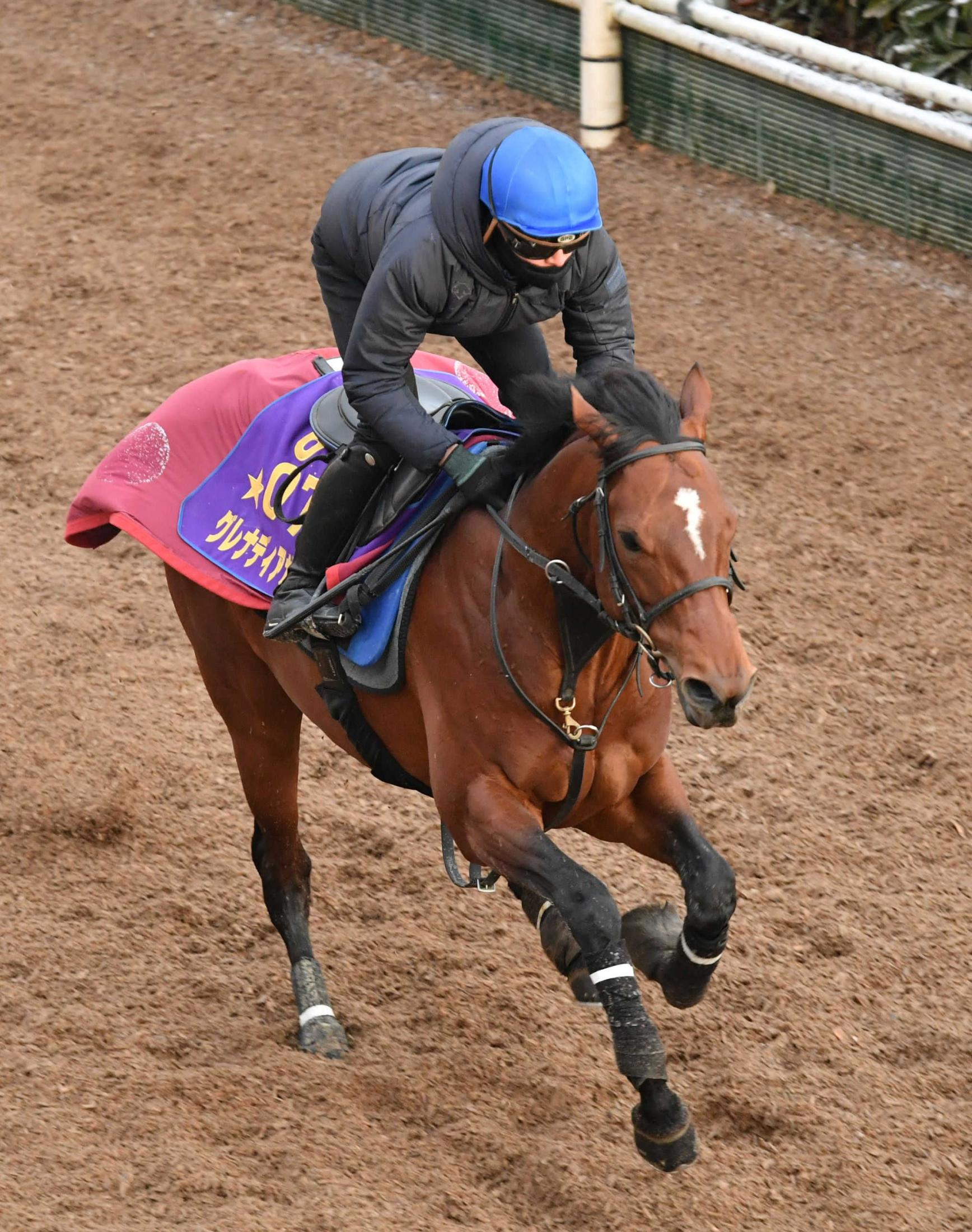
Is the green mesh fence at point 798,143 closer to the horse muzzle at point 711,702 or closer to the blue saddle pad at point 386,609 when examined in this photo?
the blue saddle pad at point 386,609

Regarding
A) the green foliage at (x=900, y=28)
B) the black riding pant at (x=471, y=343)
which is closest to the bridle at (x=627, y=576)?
the black riding pant at (x=471, y=343)

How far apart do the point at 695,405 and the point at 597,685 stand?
0.74 metres

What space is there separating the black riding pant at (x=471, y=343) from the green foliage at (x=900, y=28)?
19.6 ft

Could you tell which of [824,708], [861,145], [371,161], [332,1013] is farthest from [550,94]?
[332,1013]

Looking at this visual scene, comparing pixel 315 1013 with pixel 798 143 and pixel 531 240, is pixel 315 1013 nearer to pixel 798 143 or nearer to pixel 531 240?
pixel 531 240

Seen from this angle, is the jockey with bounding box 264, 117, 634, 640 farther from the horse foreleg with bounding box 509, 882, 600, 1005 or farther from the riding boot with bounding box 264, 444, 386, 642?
the horse foreleg with bounding box 509, 882, 600, 1005

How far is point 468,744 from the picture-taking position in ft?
14.1

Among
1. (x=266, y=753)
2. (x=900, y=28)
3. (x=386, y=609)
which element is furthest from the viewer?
(x=900, y=28)

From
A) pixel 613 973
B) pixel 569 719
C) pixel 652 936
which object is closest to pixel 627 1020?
pixel 613 973

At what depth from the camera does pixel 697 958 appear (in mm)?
4336

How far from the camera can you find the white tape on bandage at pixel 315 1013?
5344mm

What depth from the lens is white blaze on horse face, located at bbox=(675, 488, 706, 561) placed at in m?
3.59

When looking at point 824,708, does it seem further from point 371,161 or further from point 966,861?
point 371,161

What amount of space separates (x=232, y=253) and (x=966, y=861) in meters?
6.03
